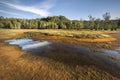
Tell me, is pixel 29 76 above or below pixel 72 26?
below

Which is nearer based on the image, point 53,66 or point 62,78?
point 62,78

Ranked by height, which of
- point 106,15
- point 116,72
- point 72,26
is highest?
point 106,15

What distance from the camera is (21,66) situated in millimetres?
11695

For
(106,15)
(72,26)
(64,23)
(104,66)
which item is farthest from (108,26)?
(104,66)

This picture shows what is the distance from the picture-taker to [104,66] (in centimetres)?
Result: 1229

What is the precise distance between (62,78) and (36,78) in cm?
228

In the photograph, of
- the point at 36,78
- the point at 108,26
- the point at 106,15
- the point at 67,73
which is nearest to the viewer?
the point at 36,78

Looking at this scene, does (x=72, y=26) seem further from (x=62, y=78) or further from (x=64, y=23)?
(x=62, y=78)

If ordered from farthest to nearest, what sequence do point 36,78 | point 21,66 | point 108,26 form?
1. point 108,26
2. point 21,66
3. point 36,78

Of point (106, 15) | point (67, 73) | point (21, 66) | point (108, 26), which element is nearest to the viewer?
point (67, 73)

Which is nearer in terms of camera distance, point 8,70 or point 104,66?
point 8,70

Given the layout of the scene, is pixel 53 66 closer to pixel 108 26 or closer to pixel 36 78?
pixel 36 78

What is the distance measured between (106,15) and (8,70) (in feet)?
324

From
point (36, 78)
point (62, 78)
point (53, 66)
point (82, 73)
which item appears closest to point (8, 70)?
point (36, 78)
